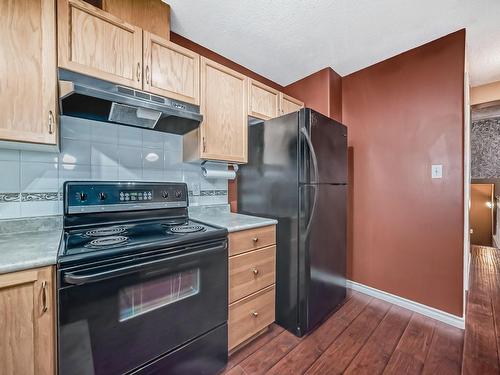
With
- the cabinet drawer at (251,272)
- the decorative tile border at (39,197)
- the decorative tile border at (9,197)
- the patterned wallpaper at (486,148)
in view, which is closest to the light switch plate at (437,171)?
the cabinet drawer at (251,272)

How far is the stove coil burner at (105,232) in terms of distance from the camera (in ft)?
3.99

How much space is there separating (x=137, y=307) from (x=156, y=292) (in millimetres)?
98

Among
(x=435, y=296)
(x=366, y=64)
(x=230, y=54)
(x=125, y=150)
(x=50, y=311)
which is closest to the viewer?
(x=50, y=311)

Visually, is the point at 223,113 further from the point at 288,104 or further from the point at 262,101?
the point at 288,104

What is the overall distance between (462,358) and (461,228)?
0.92m

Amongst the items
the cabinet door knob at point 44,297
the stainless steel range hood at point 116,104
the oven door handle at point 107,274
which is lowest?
the cabinet door knob at point 44,297

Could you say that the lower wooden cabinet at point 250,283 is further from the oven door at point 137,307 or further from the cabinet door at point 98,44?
the cabinet door at point 98,44

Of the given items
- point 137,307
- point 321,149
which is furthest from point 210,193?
point 137,307

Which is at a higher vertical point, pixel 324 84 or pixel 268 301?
pixel 324 84

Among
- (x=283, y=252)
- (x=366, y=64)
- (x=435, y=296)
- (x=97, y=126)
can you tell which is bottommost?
(x=435, y=296)

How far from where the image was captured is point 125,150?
63.5 inches

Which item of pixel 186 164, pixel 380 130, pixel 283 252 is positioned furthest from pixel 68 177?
pixel 380 130

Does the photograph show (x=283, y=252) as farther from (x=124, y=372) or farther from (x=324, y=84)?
(x=324, y=84)

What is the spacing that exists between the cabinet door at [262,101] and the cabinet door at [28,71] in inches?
51.7
